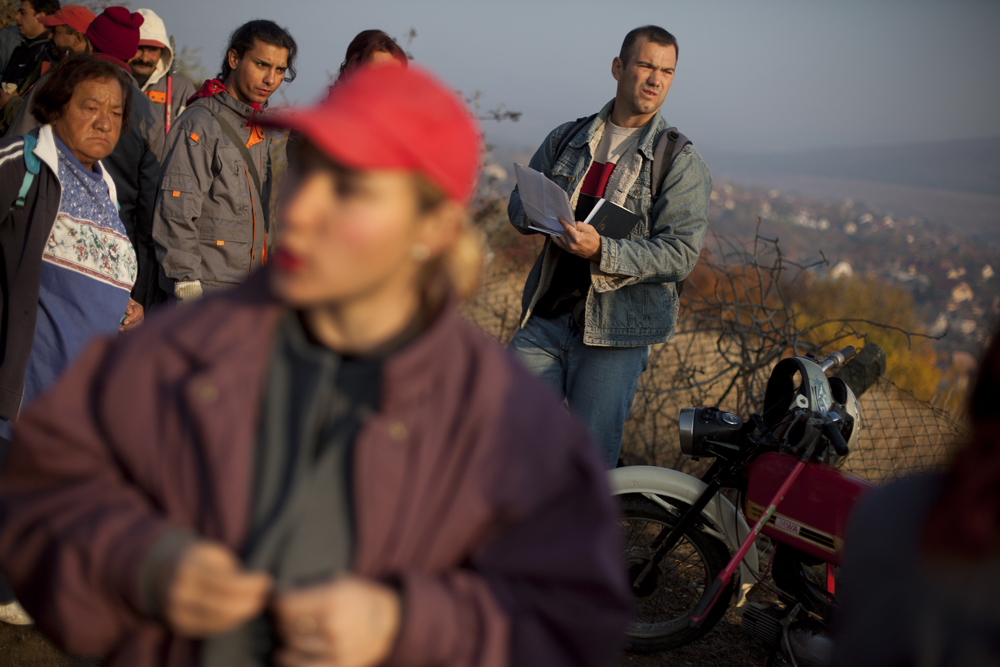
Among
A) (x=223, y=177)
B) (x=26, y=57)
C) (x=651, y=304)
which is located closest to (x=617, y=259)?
(x=651, y=304)

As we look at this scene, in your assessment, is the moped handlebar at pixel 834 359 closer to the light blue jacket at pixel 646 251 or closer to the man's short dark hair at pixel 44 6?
the light blue jacket at pixel 646 251

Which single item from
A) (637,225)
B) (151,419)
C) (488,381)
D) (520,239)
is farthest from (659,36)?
(520,239)

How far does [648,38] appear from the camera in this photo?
327cm

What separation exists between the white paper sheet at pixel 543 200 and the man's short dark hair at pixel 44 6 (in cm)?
511

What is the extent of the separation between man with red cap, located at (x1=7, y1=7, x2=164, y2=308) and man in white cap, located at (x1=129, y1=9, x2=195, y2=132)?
0.43m

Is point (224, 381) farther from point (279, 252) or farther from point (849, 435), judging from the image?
point (849, 435)

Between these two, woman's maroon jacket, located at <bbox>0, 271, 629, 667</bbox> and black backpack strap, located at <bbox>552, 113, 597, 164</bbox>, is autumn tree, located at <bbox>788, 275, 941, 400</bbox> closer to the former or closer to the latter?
black backpack strap, located at <bbox>552, 113, 597, 164</bbox>

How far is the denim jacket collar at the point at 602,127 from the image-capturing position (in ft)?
10.5

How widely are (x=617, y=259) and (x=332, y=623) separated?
227 cm

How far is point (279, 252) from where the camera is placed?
107cm

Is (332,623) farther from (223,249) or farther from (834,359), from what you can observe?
(223,249)

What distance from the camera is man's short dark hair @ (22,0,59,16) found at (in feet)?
19.3

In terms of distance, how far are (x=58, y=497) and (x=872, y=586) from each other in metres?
1.24

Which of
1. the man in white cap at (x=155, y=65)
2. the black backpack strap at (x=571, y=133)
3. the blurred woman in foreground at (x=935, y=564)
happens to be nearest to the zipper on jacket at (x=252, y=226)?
the man in white cap at (x=155, y=65)
